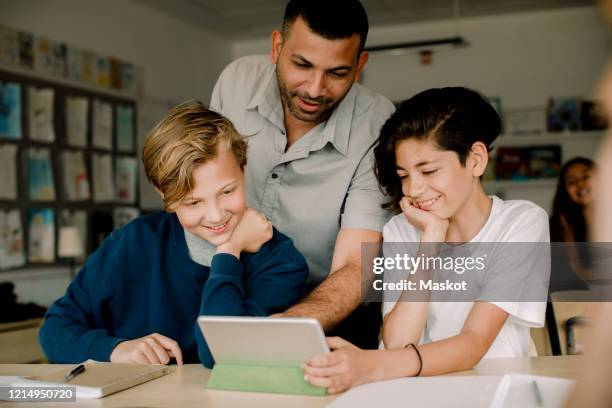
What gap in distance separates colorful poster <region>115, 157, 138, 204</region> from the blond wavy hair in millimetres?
3393

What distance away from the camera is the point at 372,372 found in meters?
1.05

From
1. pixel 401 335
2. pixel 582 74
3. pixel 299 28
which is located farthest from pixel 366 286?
pixel 582 74

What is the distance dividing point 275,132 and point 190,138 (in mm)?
534

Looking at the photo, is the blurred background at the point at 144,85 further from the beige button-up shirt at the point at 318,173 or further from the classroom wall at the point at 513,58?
the beige button-up shirt at the point at 318,173

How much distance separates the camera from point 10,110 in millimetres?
3840

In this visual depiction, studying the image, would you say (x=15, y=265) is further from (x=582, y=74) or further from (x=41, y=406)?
(x=582, y=74)

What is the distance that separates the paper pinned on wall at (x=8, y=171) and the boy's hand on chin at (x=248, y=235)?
9.12 feet

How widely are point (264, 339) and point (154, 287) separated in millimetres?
550

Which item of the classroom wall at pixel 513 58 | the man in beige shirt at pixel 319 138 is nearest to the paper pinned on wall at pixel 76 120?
the classroom wall at pixel 513 58

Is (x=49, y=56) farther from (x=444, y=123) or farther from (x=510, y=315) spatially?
(x=510, y=315)

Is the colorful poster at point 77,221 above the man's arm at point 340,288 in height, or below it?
above

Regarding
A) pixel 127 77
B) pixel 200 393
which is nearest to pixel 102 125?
pixel 127 77

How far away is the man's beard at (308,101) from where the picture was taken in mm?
1769

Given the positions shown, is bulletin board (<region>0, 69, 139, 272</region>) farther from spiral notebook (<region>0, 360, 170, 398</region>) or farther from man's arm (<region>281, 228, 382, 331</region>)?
spiral notebook (<region>0, 360, 170, 398</region>)
